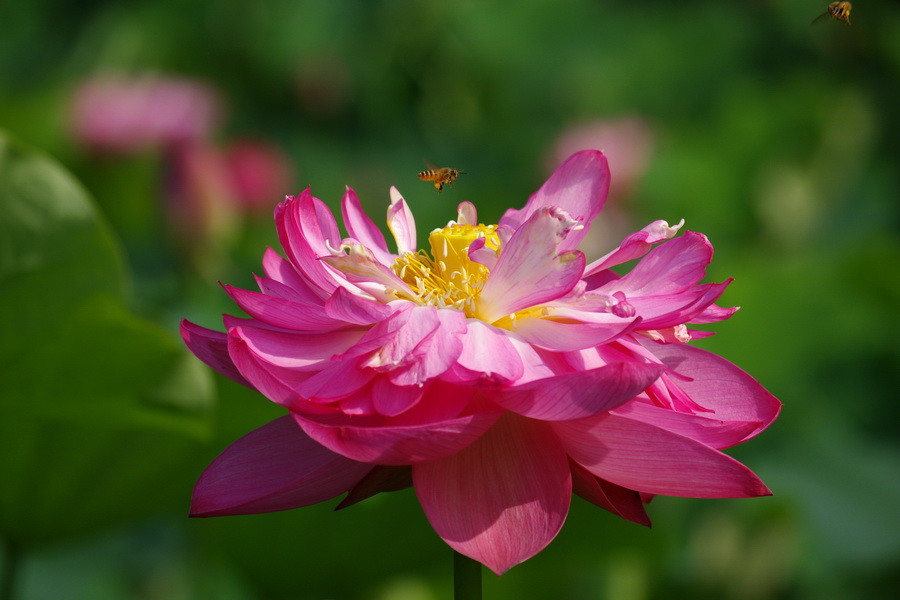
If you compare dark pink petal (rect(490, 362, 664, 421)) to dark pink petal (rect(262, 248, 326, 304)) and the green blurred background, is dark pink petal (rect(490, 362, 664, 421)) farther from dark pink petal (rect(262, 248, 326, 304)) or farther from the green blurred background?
the green blurred background

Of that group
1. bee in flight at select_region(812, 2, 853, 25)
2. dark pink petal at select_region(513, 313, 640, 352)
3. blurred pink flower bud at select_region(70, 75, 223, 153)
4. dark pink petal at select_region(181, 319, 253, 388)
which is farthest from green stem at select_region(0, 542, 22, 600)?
blurred pink flower bud at select_region(70, 75, 223, 153)

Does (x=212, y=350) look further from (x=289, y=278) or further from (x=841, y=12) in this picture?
(x=841, y=12)

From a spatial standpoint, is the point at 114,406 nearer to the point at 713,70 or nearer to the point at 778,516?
the point at 778,516

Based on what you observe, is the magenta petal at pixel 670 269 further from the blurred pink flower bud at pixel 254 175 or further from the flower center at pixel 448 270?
the blurred pink flower bud at pixel 254 175

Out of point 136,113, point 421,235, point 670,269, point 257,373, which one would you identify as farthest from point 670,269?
point 136,113

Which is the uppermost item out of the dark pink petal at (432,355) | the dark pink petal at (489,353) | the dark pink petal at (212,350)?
the dark pink petal at (432,355)

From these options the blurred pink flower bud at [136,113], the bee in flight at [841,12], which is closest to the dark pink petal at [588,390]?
the bee in flight at [841,12]
